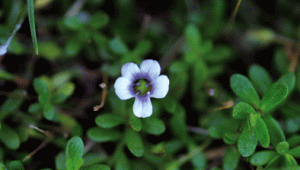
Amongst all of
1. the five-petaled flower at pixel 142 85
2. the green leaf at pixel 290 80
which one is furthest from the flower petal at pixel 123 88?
the green leaf at pixel 290 80

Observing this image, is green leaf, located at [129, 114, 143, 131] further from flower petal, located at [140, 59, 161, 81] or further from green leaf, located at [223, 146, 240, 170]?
green leaf, located at [223, 146, 240, 170]

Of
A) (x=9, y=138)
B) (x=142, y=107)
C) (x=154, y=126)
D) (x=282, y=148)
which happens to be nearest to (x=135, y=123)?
(x=154, y=126)

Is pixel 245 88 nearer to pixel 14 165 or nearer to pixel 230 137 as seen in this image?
pixel 230 137

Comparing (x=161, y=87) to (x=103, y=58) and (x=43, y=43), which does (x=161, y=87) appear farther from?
(x=43, y=43)

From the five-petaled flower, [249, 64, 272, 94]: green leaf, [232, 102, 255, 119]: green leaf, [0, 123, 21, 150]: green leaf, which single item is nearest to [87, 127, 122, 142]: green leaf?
the five-petaled flower

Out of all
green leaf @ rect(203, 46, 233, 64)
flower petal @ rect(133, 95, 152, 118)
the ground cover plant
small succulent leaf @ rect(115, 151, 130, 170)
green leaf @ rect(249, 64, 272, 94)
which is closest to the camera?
flower petal @ rect(133, 95, 152, 118)

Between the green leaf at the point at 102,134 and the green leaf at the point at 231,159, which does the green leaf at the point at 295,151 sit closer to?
the green leaf at the point at 231,159

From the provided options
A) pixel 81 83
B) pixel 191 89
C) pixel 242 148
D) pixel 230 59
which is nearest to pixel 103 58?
pixel 81 83

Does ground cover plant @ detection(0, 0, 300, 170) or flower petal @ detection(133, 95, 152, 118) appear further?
ground cover plant @ detection(0, 0, 300, 170)
